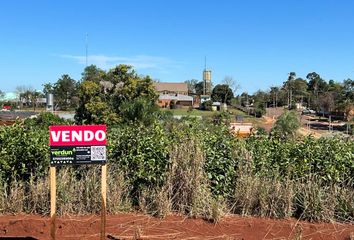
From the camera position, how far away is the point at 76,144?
183 inches

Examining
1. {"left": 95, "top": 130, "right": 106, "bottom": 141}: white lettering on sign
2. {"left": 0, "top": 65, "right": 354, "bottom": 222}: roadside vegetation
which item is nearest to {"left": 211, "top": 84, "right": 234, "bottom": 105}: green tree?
{"left": 0, "top": 65, "right": 354, "bottom": 222}: roadside vegetation

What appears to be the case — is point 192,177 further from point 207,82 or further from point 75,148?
point 207,82

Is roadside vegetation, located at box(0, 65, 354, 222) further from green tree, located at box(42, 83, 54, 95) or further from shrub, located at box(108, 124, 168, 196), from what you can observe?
green tree, located at box(42, 83, 54, 95)

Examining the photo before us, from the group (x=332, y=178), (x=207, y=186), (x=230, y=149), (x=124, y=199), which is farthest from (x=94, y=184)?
(x=332, y=178)

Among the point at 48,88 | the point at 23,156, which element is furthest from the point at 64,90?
the point at 23,156

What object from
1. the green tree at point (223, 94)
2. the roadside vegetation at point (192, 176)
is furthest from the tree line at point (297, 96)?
the roadside vegetation at point (192, 176)

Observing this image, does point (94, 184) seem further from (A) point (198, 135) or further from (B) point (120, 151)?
(A) point (198, 135)

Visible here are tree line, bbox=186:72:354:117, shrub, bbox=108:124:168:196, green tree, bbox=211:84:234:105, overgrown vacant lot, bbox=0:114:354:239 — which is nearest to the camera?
overgrown vacant lot, bbox=0:114:354:239

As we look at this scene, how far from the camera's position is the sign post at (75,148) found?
4.60 metres

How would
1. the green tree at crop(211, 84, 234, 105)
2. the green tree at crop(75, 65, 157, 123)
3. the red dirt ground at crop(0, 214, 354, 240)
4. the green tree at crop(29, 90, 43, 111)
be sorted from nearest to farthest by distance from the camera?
1. the red dirt ground at crop(0, 214, 354, 240)
2. the green tree at crop(75, 65, 157, 123)
3. the green tree at crop(211, 84, 234, 105)
4. the green tree at crop(29, 90, 43, 111)

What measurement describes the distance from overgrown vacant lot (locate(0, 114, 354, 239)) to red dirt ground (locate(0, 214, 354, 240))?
0.16 metres

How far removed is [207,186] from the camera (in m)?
6.27

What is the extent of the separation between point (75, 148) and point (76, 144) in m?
0.04

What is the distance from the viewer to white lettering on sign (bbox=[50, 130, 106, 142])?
15.1ft
